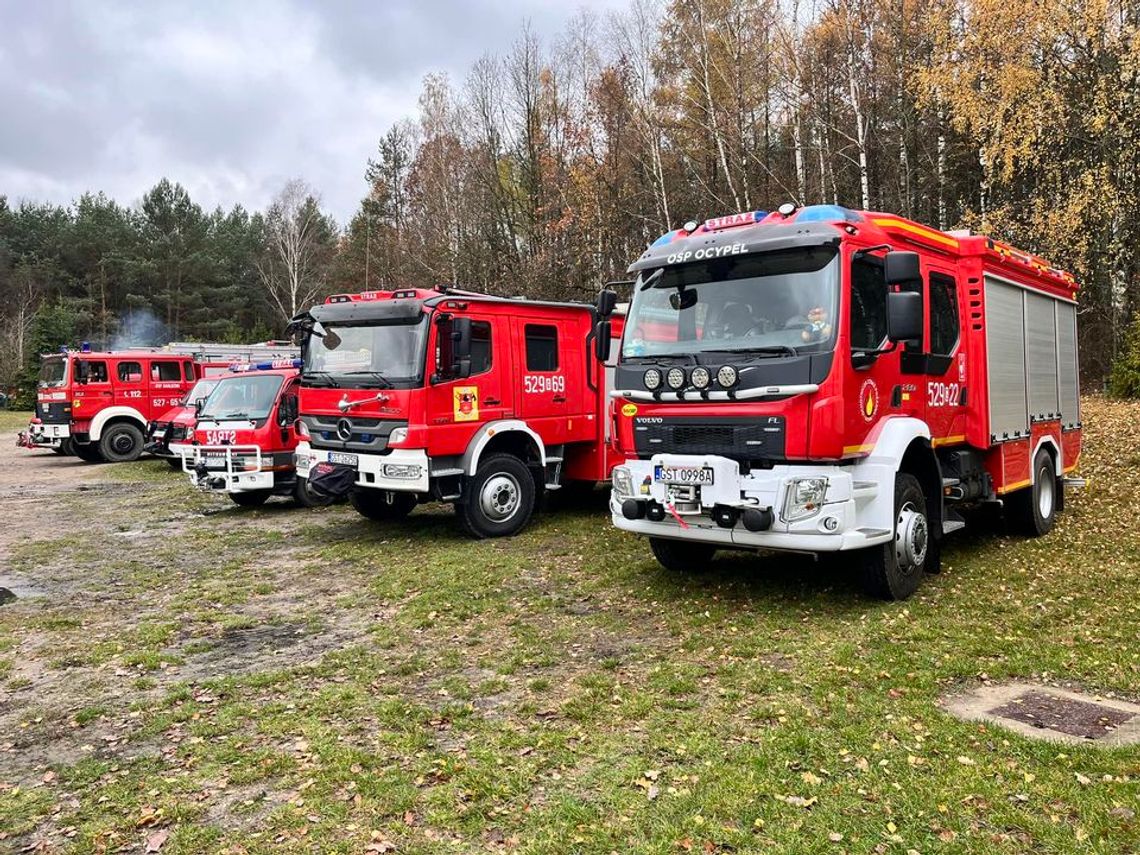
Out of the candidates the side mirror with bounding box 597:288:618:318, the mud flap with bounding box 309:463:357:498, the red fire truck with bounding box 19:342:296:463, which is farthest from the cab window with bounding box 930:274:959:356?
the red fire truck with bounding box 19:342:296:463

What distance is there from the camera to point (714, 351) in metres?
6.50

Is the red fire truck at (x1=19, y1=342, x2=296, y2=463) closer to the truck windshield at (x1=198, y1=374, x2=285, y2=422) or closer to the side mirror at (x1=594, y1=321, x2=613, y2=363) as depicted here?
the truck windshield at (x1=198, y1=374, x2=285, y2=422)

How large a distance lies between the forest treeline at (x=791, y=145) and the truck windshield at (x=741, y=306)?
12921 mm

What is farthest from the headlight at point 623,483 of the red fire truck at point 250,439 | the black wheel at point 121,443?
the black wheel at point 121,443

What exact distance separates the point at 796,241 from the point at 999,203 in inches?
663

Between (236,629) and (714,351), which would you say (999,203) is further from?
(236,629)

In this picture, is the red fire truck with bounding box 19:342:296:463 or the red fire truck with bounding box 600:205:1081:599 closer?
the red fire truck with bounding box 600:205:1081:599

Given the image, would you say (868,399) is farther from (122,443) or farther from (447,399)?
(122,443)

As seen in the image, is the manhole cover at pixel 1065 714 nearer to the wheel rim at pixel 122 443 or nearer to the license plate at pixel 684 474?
the license plate at pixel 684 474

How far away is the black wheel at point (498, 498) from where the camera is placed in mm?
9852

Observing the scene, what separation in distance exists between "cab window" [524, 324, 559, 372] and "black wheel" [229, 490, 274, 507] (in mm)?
5487

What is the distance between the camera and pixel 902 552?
6715 millimetres

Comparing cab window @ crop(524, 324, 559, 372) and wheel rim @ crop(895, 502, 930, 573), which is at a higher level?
cab window @ crop(524, 324, 559, 372)

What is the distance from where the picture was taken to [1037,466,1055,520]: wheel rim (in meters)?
9.09
